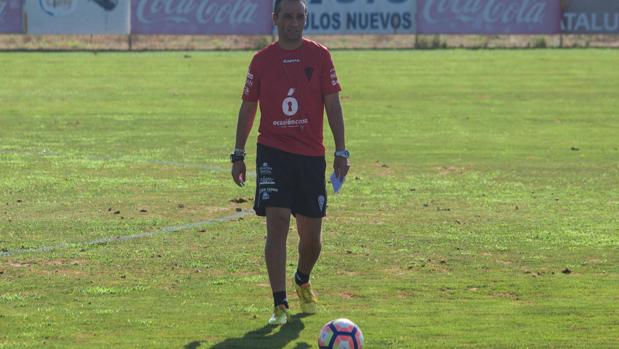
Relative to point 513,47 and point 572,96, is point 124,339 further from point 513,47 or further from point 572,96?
point 513,47

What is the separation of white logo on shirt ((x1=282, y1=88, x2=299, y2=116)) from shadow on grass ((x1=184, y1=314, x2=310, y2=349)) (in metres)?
1.53

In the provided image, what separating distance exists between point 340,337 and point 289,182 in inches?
68.2

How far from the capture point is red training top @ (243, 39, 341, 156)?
10133 millimetres

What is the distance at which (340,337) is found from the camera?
28.9ft

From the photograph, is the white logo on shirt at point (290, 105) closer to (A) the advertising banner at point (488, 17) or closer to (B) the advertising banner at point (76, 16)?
(B) the advertising banner at point (76, 16)

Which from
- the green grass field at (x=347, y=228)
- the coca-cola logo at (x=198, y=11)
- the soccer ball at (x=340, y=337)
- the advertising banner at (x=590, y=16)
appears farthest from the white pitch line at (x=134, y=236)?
the advertising banner at (x=590, y=16)

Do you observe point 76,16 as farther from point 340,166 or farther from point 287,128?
point 287,128

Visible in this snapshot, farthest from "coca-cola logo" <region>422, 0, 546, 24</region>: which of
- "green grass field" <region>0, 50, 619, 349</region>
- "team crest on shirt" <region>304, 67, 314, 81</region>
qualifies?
"team crest on shirt" <region>304, 67, 314, 81</region>

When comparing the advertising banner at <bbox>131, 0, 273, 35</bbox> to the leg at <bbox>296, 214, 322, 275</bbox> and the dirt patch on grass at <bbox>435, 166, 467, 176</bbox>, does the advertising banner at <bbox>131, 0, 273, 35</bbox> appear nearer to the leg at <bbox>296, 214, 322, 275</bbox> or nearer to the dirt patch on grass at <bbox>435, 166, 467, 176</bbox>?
the dirt patch on grass at <bbox>435, 166, 467, 176</bbox>

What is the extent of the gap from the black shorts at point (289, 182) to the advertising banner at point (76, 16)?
1729 inches

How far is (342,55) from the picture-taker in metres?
48.6

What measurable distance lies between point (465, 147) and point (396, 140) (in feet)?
4.73

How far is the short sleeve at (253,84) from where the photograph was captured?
1023cm

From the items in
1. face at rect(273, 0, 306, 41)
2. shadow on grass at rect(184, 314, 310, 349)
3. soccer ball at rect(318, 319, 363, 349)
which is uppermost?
face at rect(273, 0, 306, 41)
